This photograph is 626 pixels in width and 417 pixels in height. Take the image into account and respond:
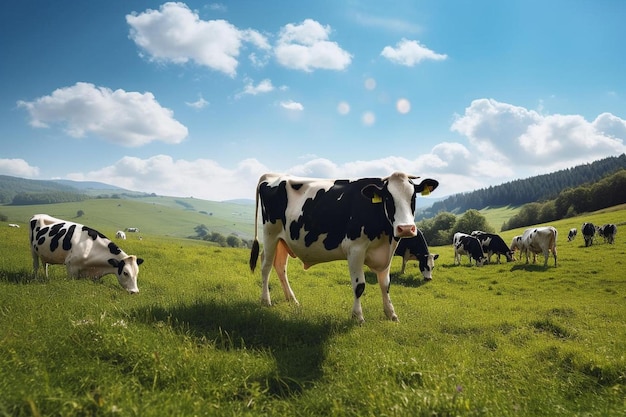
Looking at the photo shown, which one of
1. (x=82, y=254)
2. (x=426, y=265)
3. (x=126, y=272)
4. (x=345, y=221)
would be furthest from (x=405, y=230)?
(x=426, y=265)

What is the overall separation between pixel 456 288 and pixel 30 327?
16.2 m

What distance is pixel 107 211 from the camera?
17950 cm

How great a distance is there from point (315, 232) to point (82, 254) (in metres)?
7.44

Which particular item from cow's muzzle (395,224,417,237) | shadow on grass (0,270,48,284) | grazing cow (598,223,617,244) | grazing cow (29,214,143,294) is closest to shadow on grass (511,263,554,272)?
grazing cow (598,223,617,244)

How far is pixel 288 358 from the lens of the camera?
17.7 feet

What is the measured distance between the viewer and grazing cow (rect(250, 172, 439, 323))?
757 centimetres

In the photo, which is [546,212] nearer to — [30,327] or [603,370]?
[603,370]

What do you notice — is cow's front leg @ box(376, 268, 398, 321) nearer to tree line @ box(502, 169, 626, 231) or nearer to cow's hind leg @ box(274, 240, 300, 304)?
cow's hind leg @ box(274, 240, 300, 304)

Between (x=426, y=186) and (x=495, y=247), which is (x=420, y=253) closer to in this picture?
(x=426, y=186)

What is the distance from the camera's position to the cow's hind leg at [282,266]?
32.0 ft

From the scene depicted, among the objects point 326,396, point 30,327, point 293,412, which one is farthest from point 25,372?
point 326,396

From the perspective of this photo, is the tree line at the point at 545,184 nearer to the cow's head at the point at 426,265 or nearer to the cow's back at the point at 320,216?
the cow's head at the point at 426,265

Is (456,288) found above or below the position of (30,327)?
below

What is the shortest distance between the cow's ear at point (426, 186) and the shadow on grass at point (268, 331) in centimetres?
316
